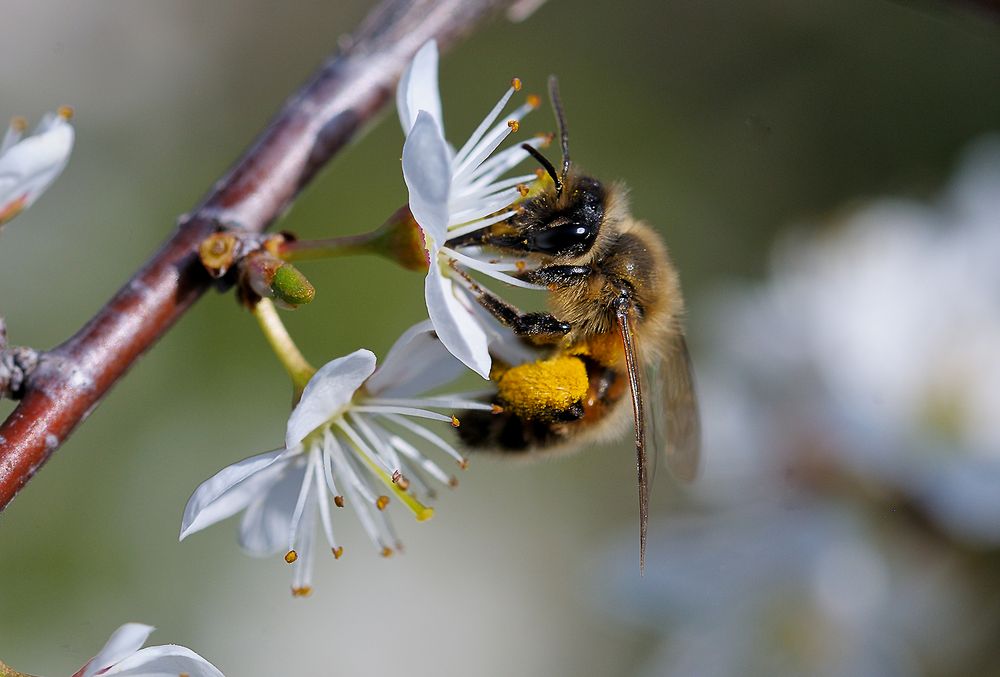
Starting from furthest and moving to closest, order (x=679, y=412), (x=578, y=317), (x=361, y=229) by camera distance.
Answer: (x=361, y=229) → (x=679, y=412) → (x=578, y=317)

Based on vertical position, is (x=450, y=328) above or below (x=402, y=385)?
above

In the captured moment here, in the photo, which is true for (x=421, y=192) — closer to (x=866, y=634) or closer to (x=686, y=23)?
(x=866, y=634)

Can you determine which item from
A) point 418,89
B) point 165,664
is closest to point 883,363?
point 418,89

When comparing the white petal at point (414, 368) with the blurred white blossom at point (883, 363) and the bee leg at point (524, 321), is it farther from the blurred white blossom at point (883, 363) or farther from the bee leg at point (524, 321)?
the blurred white blossom at point (883, 363)

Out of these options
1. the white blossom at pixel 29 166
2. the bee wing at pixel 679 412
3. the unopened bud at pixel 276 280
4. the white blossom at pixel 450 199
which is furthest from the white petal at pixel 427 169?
the bee wing at pixel 679 412

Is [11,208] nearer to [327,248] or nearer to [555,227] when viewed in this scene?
[327,248]
